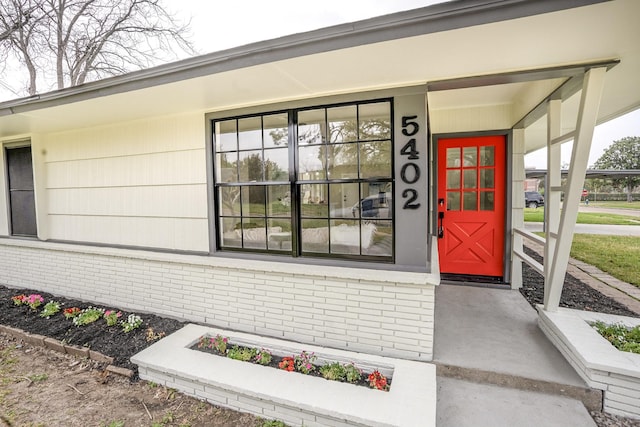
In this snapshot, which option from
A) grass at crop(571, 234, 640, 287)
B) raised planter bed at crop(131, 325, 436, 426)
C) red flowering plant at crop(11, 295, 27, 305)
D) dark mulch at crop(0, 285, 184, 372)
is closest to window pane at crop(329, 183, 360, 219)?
raised planter bed at crop(131, 325, 436, 426)

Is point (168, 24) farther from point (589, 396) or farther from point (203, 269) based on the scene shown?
point (589, 396)

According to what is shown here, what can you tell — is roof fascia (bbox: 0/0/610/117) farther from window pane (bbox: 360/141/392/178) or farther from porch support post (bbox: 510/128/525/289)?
porch support post (bbox: 510/128/525/289)

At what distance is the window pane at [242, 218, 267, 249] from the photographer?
318 cm

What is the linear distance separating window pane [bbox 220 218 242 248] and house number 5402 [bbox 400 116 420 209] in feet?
5.84

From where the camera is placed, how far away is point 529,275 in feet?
15.3

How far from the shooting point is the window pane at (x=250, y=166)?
3145mm

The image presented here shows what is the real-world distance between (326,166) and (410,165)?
0.77 meters

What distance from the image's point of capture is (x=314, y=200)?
293cm

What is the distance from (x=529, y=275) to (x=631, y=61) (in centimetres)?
336

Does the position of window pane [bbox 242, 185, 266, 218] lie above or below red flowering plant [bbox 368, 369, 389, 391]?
above

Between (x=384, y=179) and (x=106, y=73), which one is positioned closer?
(x=384, y=179)

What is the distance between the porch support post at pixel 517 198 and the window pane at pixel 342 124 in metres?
2.40

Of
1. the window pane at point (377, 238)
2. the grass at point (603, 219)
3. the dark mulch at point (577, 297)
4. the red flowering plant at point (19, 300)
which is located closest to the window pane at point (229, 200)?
the window pane at point (377, 238)

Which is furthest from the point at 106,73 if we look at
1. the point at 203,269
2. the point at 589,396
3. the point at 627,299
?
the point at 627,299
